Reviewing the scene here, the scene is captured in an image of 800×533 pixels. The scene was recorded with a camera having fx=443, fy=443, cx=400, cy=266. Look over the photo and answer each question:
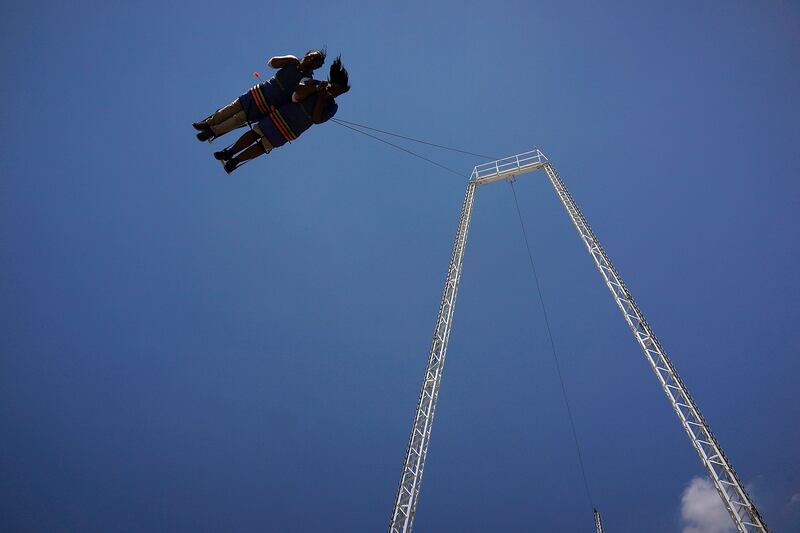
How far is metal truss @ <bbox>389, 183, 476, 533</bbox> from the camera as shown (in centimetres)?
1272

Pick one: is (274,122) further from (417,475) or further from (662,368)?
(662,368)

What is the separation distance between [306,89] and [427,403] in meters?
10.5

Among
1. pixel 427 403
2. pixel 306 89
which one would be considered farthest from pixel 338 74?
pixel 427 403

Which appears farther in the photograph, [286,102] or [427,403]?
[427,403]

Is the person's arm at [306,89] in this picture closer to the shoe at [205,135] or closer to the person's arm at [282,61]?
the person's arm at [282,61]

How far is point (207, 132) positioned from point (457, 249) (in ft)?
35.1

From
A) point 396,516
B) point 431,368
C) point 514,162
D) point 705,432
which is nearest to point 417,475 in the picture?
point 396,516

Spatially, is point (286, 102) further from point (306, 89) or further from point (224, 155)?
point (224, 155)

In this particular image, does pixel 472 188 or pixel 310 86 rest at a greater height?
pixel 472 188

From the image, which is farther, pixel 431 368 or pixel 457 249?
pixel 457 249

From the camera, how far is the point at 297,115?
29.0 feet

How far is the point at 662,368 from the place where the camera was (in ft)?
45.6

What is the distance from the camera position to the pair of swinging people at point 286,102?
8.66 meters

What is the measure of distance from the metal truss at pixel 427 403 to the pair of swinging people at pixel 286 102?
8.94 meters
